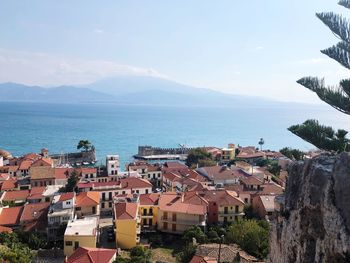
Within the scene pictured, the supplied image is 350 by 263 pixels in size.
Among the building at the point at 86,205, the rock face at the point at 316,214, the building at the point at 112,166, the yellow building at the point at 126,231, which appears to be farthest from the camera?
the building at the point at 112,166

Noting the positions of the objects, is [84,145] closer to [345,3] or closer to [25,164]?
[25,164]

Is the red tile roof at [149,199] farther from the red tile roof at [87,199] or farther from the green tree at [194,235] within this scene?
the green tree at [194,235]

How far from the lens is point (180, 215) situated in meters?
28.3

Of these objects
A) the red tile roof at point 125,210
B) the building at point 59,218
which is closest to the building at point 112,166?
the building at point 59,218

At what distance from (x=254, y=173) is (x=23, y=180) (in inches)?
1030

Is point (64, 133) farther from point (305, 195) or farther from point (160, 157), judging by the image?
point (305, 195)

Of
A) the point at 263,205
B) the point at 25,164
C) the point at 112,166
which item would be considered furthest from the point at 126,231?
the point at 25,164

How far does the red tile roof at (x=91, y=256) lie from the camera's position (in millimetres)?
20241

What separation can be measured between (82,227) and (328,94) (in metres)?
19.4

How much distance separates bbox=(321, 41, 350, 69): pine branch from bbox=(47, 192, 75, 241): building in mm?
21884

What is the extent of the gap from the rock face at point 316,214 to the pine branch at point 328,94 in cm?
402

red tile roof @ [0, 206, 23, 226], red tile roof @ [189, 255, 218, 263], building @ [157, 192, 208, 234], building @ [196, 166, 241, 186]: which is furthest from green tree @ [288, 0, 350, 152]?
building @ [196, 166, 241, 186]

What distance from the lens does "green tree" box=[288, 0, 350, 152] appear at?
10531 mm

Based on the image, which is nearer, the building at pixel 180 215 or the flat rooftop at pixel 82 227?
the flat rooftop at pixel 82 227
